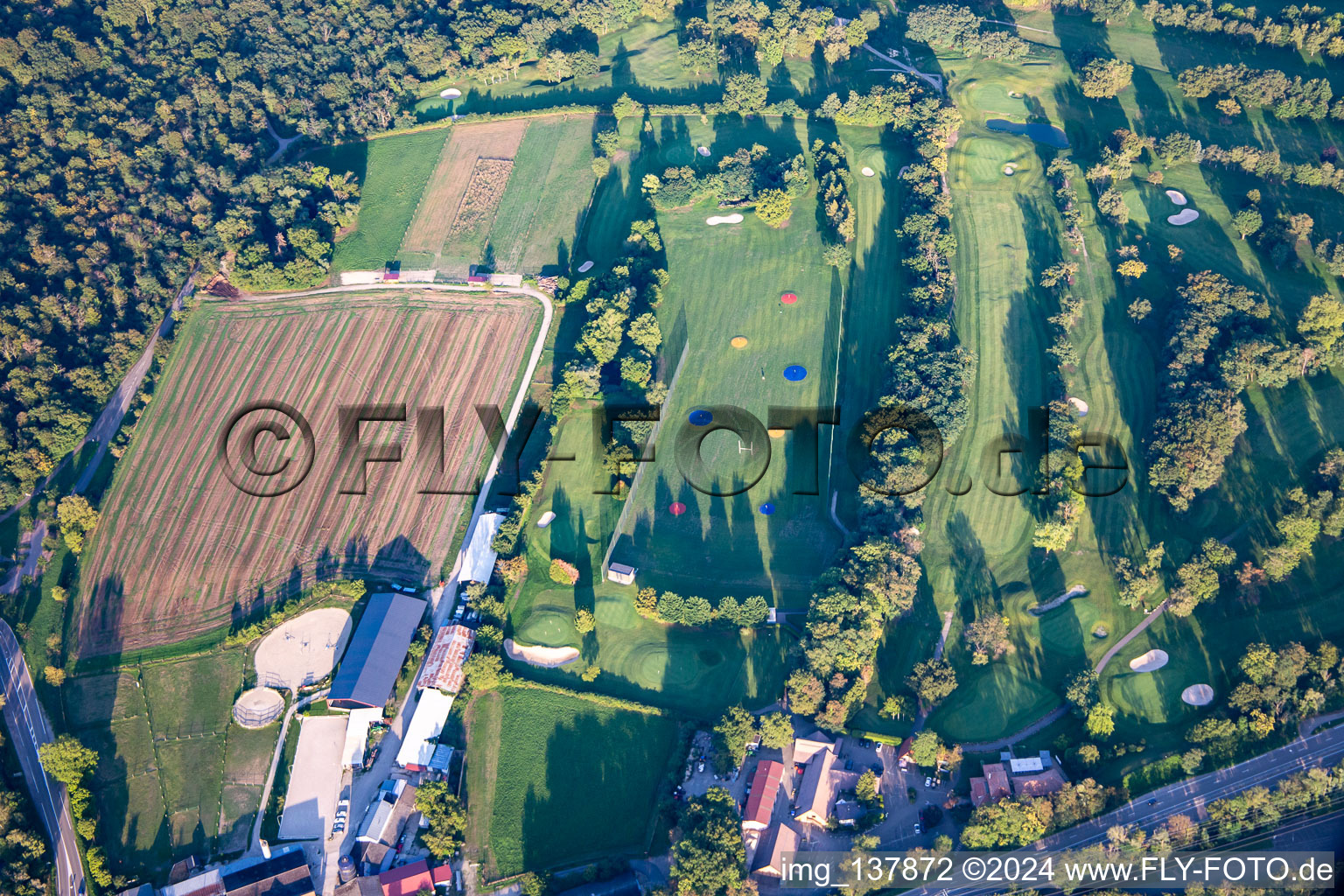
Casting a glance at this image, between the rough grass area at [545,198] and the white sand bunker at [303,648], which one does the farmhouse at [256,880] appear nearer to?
the white sand bunker at [303,648]

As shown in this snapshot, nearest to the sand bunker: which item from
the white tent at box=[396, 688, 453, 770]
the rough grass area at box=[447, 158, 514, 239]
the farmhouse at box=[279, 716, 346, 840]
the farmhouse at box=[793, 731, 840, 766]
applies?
the farmhouse at box=[793, 731, 840, 766]

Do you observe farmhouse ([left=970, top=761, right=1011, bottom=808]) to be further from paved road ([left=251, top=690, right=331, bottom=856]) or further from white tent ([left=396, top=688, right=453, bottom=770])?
paved road ([left=251, top=690, right=331, bottom=856])

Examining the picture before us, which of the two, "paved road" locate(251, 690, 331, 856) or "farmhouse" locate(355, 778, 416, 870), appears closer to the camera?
"farmhouse" locate(355, 778, 416, 870)

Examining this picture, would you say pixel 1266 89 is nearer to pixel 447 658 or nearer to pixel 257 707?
pixel 447 658

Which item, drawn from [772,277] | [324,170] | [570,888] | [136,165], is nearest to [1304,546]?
[772,277]

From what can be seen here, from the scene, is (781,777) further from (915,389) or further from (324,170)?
(324,170)
